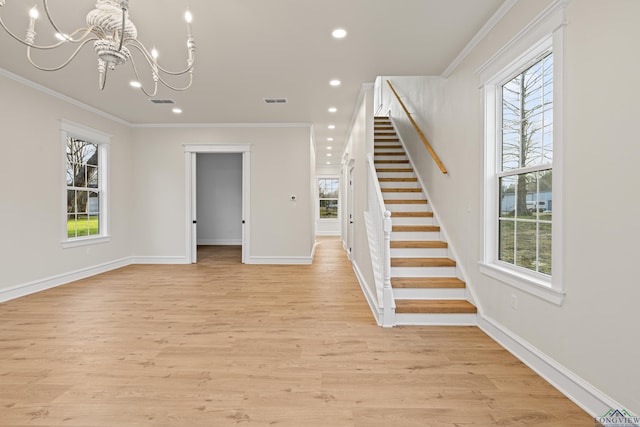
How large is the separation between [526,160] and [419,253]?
1.68 meters

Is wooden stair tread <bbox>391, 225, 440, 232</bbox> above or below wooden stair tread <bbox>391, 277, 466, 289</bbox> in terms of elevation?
above

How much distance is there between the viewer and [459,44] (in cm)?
326

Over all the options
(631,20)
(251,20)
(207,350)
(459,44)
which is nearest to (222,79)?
(251,20)

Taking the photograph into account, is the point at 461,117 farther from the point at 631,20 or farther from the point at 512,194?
the point at 631,20

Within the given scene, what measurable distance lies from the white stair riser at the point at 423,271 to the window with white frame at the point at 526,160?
0.61 m

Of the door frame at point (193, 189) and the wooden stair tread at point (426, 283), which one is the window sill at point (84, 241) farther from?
the wooden stair tread at point (426, 283)

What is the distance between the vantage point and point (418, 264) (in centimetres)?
364

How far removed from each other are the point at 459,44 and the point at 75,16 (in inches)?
142

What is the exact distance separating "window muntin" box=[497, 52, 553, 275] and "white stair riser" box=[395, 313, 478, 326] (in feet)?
2.34

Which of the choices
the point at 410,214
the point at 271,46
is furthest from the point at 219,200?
the point at 271,46

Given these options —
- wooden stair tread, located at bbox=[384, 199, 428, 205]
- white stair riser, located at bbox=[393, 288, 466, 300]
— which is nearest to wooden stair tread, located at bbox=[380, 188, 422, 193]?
wooden stair tread, located at bbox=[384, 199, 428, 205]

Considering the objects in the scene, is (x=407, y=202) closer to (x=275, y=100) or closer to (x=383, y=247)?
(x=383, y=247)

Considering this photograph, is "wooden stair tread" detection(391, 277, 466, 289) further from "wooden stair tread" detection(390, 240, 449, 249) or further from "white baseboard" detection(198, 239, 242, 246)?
"white baseboard" detection(198, 239, 242, 246)

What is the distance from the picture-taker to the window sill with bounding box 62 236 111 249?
16.2 feet
